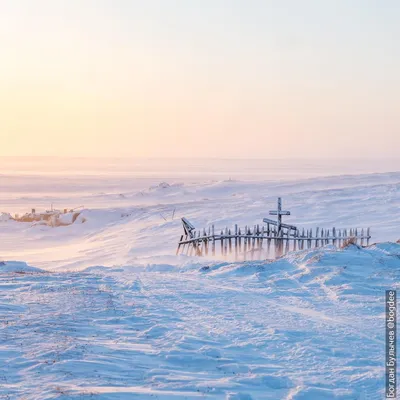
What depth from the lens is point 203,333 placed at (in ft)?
31.1

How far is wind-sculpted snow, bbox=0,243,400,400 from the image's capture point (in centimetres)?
730

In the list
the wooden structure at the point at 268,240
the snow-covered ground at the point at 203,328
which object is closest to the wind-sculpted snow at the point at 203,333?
the snow-covered ground at the point at 203,328

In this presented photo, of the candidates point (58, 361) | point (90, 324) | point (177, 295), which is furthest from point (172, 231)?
point (58, 361)

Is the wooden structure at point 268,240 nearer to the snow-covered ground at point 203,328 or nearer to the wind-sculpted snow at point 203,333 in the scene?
the snow-covered ground at point 203,328

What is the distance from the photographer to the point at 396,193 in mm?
30641

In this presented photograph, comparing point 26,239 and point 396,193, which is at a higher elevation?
point 396,193

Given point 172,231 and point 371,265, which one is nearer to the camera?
point 371,265

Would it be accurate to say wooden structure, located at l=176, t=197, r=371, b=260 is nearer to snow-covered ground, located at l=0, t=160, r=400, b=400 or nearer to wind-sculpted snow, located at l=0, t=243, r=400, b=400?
snow-covered ground, located at l=0, t=160, r=400, b=400

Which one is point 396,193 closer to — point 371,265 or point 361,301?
point 371,265

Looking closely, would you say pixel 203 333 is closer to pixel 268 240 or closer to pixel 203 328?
pixel 203 328

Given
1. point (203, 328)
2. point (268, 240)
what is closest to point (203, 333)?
point (203, 328)

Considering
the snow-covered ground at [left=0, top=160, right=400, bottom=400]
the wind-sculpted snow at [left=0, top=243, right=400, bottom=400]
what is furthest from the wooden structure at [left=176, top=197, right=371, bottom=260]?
the wind-sculpted snow at [left=0, top=243, right=400, bottom=400]

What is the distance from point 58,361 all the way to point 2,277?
23.6ft

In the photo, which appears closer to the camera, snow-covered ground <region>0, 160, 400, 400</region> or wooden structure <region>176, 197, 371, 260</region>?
snow-covered ground <region>0, 160, 400, 400</region>
